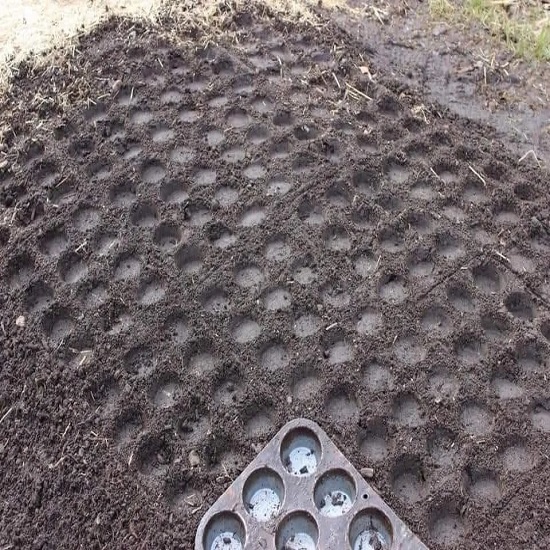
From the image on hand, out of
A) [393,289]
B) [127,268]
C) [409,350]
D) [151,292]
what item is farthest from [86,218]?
[409,350]

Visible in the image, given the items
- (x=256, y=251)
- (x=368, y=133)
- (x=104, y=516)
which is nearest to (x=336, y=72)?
(x=368, y=133)

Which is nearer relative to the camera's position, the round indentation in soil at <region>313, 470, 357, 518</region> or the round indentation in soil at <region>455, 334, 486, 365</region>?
the round indentation in soil at <region>313, 470, 357, 518</region>

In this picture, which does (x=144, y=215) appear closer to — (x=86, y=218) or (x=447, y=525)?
(x=86, y=218)

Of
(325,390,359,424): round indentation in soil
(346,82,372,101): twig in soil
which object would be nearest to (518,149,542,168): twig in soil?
(346,82,372,101): twig in soil

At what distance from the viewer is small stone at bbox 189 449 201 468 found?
2023 mm

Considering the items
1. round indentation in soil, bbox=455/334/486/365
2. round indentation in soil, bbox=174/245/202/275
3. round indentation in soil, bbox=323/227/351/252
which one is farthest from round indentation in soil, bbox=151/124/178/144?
round indentation in soil, bbox=455/334/486/365

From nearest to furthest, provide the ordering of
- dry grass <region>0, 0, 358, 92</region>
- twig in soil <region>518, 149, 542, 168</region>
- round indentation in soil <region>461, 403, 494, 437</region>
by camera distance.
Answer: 1. round indentation in soil <region>461, 403, 494, 437</region>
2. twig in soil <region>518, 149, 542, 168</region>
3. dry grass <region>0, 0, 358, 92</region>

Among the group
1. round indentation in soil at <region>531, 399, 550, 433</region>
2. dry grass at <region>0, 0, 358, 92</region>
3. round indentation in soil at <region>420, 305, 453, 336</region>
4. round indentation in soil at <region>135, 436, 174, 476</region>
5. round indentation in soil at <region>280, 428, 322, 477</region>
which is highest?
dry grass at <region>0, 0, 358, 92</region>

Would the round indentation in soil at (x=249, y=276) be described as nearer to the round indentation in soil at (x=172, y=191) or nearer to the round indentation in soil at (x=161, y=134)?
the round indentation in soil at (x=172, y=191)

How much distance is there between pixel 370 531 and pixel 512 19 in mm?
2707

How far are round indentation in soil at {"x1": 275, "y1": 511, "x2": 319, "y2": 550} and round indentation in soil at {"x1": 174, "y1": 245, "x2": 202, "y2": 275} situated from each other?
0.94m

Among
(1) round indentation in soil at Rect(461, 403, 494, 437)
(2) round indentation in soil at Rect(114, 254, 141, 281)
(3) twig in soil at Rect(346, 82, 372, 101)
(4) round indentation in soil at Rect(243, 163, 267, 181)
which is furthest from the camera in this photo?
(3) twig in soil at Rect(346, 82, 372, 101)

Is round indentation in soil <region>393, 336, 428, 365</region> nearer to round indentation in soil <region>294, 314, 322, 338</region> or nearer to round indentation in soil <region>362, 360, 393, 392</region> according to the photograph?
round indentation in soil <region>362, 360, 393, 392</region>

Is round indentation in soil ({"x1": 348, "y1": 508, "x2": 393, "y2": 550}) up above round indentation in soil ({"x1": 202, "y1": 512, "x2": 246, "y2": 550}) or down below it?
below
